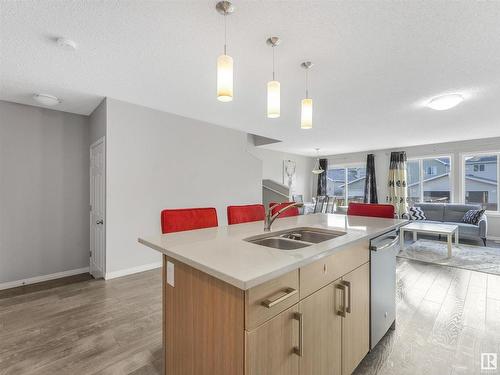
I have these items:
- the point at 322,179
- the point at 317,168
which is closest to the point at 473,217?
the point at 317,168

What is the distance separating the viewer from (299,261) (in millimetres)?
992

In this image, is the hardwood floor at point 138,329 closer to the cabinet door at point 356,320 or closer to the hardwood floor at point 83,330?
the hardwood floor at point 83,330

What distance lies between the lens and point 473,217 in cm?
519

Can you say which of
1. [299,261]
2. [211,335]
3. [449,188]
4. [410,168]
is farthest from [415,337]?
[410,168]

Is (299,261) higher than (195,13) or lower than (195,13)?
lower

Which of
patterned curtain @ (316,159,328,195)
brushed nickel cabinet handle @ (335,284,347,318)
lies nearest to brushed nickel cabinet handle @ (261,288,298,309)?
brushed nickel cabinet handle @ (335,284,347,318)

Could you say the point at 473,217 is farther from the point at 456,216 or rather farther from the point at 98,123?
the point at 98,123

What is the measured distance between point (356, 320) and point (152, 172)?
10.2ft

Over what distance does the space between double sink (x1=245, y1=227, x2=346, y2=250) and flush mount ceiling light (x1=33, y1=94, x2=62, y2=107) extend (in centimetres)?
320

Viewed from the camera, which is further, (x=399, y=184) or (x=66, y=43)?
(x=399, y=184)

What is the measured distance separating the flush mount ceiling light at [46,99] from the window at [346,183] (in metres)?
7.54

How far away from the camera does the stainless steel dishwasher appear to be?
167cm

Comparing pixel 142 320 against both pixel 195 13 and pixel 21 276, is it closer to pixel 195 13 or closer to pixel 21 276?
pixel 21 276

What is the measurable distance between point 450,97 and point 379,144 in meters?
3.57
